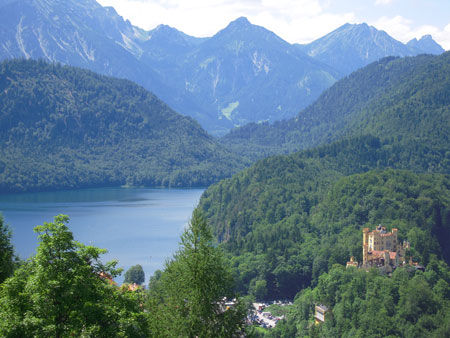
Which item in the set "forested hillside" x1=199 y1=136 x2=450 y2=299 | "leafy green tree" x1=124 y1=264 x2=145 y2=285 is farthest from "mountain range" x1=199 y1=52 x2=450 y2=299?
"leafy green tree" x1=124 y1=264 x2=145 y2=285

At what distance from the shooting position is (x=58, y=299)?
20000 mm

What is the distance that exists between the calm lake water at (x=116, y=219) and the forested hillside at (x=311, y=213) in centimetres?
970

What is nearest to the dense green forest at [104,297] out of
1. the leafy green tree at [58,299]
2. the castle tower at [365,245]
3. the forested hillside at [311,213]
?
the leafy green tree at [58,299]

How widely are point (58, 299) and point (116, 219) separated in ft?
373

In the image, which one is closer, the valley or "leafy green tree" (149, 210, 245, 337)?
the valley

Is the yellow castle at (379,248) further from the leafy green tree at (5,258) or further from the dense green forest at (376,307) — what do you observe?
the leafy green tree at (5,258)

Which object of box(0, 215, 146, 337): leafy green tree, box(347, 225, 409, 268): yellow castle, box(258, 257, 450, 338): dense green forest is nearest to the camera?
box(0, 215, 146, 337): leafy green tree

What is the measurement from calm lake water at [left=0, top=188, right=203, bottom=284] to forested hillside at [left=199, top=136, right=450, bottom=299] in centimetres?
970

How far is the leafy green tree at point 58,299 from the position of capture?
1934 cm

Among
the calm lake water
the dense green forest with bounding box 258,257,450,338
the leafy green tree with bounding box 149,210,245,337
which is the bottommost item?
the dense green forest with bounding box 258,257,450,338

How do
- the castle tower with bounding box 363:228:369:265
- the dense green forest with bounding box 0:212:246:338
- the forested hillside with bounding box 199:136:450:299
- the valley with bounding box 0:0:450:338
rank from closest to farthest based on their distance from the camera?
the dense green forest with bounding box 0:212:246:338 → the valley with bounding box 0:0:450:338 → the castle tower with bounding box 363:228:369:265 → the forested hillside with bounding box 199:136:450:299

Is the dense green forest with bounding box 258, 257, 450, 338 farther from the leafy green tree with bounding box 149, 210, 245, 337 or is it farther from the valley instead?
the leafy green tree with bounding box 149, 210, 245, 337

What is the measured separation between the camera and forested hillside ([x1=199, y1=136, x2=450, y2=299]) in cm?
8062

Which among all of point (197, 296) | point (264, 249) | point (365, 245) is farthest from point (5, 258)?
point (264, 249)
